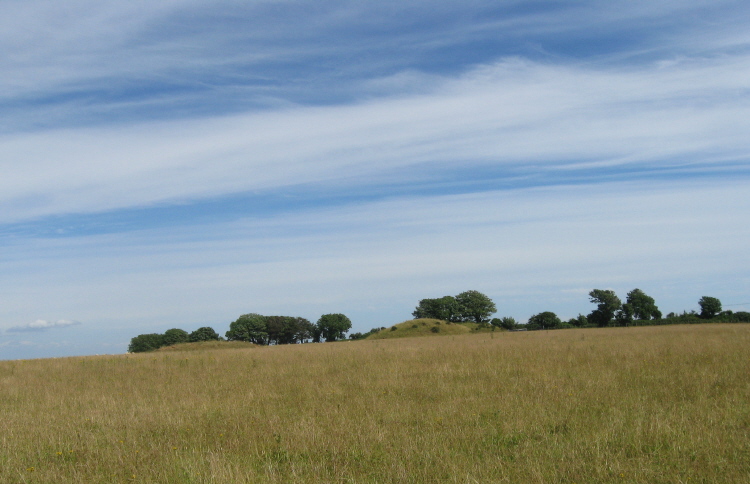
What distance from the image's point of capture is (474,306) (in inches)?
4158

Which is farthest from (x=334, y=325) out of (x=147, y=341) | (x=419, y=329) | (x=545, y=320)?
(x=419, y=329)

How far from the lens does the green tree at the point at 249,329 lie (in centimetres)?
9562

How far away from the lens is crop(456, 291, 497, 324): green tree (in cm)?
10450

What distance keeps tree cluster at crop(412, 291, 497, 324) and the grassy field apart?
290ft

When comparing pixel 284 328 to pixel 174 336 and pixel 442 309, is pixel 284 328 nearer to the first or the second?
pixel 174 336

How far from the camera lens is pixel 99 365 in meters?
20.6

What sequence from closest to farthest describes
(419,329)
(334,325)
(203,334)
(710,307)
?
(419,329) < (710,307) < (203,334) < (334,325)

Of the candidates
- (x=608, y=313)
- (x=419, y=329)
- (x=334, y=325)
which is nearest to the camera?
(x=419, y=329)

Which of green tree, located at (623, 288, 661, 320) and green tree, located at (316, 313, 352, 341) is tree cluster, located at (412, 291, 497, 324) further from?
green tree, located at (623, 288, 661, 320)

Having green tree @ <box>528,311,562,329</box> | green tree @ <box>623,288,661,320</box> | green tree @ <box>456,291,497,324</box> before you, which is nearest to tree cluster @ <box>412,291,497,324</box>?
green tree @ <box>456,291,497,324</box>

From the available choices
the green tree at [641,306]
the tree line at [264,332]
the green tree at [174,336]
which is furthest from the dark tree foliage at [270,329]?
the green tree at [641,306]

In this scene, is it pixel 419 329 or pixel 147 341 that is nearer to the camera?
pixel 419 329

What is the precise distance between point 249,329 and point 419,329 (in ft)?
166

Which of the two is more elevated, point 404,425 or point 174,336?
point 404,425
